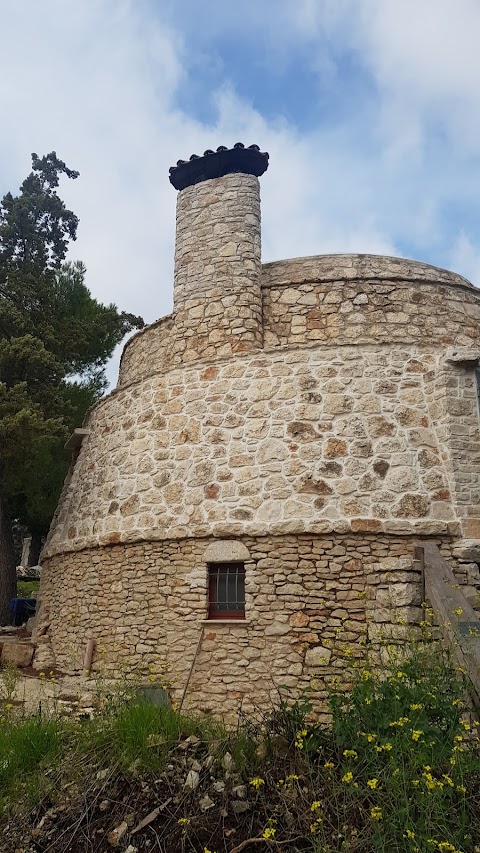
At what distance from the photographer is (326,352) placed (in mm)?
8312

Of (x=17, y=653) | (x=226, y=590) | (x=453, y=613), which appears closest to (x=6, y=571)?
(x=17, y=653)

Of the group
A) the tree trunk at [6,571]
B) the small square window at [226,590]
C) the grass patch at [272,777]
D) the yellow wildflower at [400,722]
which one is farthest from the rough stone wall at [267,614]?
the tree trunk at [6,571]

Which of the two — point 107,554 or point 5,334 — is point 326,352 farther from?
point 5,334

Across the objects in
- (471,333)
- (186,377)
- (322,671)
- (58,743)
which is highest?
(471,333)

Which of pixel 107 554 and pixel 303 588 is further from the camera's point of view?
pixel 107 554

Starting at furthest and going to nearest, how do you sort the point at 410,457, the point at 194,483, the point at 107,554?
the point at 107,554, the point at 194,483, the point at 410,457

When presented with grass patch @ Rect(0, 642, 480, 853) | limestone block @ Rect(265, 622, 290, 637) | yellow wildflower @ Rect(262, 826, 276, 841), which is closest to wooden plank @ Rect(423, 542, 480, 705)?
grass patch @ Rect(0, 642, 480, 853)

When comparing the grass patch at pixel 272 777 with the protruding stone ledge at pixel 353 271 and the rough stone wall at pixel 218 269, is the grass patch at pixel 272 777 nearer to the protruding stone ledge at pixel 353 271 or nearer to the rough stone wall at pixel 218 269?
the rough stone wall at pixel 218 269

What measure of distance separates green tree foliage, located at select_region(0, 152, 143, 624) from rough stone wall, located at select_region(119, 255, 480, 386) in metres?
3.81

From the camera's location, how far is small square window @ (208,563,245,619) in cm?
767

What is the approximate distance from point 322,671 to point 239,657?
39.0 inches

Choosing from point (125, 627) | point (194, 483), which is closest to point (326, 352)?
point (194, 483)

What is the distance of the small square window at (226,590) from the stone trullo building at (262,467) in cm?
2

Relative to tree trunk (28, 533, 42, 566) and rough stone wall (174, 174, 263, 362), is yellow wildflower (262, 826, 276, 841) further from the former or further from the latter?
tree trunk (28, 533, 42, 566)
